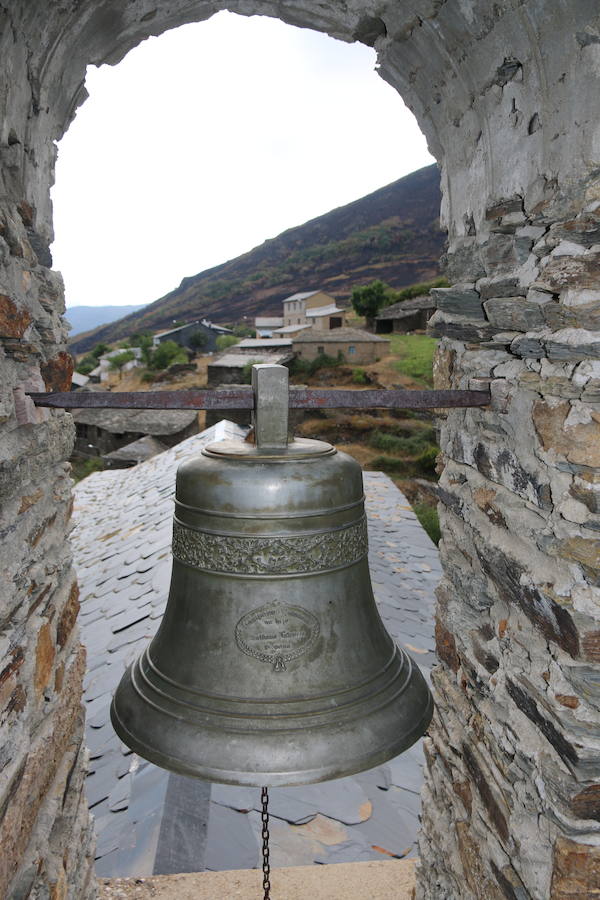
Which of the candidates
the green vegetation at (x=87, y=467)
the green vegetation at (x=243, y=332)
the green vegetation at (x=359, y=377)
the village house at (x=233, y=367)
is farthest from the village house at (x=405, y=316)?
the green vegetation at (x=87, y=467)

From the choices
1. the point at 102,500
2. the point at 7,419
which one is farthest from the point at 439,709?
the point at 102,500

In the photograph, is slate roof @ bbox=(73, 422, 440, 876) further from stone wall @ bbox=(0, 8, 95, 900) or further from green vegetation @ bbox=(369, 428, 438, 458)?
green vegetation @ bbox=(369, 428, 438, 458)

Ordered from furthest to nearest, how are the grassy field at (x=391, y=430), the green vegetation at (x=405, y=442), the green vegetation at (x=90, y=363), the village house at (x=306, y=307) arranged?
the green vegetation at (x=90, y=363)
the village house at (x=306, y=307)
the green vegetation at (x=405, y=442)
the grassy field at (x=391, y=430)

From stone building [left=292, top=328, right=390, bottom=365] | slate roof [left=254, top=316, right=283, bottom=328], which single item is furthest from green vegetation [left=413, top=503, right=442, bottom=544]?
slate roof [left=254, top=316, right=283, bottom=328]

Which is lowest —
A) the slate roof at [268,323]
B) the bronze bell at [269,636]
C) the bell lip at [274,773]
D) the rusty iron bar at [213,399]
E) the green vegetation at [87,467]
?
the green vegetation at [87,467]

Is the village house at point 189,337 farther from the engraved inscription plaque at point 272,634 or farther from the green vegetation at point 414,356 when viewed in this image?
the engraved inscription plaque at point 272,634

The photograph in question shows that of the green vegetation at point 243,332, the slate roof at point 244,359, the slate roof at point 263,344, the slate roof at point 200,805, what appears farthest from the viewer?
the green vegetation at point 243,332

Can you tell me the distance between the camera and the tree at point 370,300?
123 ft

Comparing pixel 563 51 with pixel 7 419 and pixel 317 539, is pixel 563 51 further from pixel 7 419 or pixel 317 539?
pixel 7 419

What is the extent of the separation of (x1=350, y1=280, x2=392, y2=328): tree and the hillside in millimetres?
20388

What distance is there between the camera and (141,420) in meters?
22.1

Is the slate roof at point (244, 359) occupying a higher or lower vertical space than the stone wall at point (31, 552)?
lower

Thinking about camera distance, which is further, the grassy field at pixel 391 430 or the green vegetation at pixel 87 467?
the green vegetation at pixel 87 467

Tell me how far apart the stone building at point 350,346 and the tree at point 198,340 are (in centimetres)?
1882
